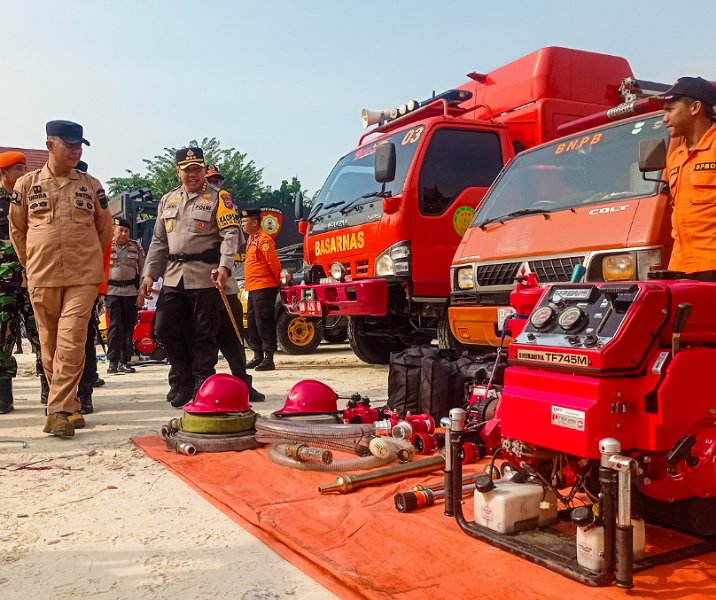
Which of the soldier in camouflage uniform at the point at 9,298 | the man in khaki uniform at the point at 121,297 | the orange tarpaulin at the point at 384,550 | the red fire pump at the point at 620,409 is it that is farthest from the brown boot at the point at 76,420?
the man in khaki uniform at the point at 121,297

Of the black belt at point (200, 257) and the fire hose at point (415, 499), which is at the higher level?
the black belt at point (200, 257)

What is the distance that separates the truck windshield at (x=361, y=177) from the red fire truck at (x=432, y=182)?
17 millimetres

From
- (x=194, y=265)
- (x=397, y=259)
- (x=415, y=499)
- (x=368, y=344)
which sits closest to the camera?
(x=415, y=499)

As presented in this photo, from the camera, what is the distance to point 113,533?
118 inches

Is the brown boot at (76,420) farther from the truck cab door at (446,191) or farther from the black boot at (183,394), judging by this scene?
the truck cab door at (446,191)

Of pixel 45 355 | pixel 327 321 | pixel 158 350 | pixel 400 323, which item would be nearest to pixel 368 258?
pixel 400 323

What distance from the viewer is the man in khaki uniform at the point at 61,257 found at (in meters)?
5.00

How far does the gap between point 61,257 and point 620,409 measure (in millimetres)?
4084

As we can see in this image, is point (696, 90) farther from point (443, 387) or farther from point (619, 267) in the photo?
point (443, 387)

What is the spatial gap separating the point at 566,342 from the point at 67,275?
150 inches

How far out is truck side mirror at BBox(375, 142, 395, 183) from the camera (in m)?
6.62

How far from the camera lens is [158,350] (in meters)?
11.2

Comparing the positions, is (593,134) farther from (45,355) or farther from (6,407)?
(6,407)

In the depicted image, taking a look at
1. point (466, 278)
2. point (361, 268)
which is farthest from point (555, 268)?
point (361, 268)
